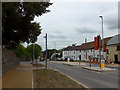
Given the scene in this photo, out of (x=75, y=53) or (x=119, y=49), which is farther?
(x=75, y=53)

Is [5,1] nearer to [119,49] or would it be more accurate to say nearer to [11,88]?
[11,88]

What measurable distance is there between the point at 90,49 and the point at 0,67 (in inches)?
2584

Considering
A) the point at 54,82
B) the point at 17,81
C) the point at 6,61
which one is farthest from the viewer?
the point at 6,61

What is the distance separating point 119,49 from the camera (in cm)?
5200

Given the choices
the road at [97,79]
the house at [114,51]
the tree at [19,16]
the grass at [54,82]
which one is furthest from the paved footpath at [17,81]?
the house at [114,51]

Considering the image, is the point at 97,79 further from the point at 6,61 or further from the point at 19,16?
the point at 6,61

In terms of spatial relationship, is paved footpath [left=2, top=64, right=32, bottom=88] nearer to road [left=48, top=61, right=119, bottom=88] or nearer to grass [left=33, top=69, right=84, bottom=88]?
grass [left=33, top=69, right=84, bottom=88]

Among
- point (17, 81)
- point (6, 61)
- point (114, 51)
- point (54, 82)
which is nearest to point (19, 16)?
point (6, 61)

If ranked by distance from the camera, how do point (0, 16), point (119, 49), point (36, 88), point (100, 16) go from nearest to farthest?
1. point (36, 88)
2. point (0, 16)
3. point (100, 16)
4. point (119, 49)

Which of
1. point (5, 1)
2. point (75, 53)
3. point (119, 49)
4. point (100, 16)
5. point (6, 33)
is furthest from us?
point (75, 53)

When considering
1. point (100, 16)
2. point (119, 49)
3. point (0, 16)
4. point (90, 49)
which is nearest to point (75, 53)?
point (90, 49)

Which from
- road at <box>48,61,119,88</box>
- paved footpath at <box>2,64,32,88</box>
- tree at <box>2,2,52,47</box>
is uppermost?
tree at <box>2,2,52,47</box>

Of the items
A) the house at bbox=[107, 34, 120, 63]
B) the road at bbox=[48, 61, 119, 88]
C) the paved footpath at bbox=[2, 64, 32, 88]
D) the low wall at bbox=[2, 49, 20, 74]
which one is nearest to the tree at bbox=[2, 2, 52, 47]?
the low wall at bbox=[2, 49, 20, 74]

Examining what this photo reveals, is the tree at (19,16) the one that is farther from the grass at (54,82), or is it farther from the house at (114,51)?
the house at (114,51)
